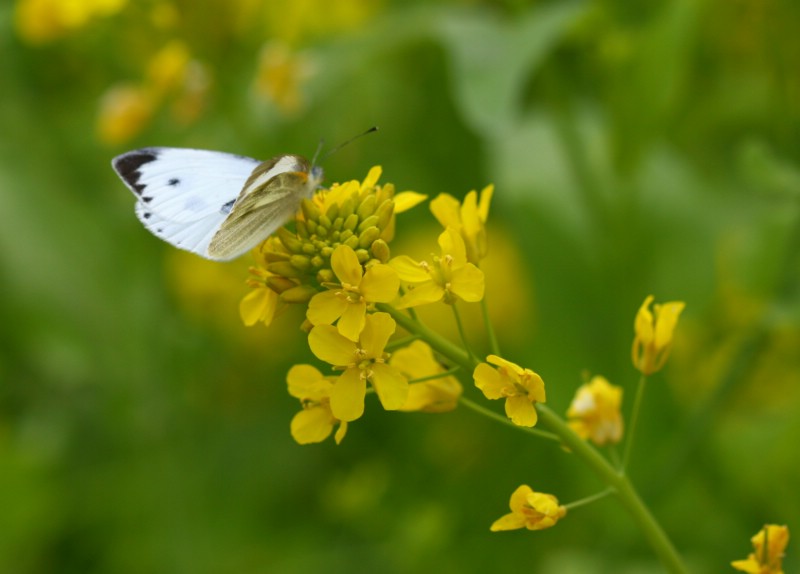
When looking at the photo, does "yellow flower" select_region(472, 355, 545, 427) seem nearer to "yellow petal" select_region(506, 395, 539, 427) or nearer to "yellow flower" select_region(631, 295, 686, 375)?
"yellow petal" select_region(506, 395, 539, 427)

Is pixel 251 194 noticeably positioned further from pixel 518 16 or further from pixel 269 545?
pixel 269 545

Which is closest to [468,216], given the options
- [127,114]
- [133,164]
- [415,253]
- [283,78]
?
[133,164]

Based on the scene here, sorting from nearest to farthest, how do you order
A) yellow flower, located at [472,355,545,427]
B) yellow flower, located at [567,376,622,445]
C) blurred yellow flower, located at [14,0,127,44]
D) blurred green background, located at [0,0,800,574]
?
yellow flower, located at [472,355,545,427] → yellow flower, located at [567,376,622,445] → blurred green background, located at [0,0,800,574] → blurred yellow flower, located at [14,0,127,44]

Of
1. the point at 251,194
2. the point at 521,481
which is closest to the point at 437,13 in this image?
the point at 521,481

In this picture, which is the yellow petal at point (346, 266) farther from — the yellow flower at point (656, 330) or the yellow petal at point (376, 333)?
the yellow flower at point (656, 330)

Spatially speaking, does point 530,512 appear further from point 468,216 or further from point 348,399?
point 468,216

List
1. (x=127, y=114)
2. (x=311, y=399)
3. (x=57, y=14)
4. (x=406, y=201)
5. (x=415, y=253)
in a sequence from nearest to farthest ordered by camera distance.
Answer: (x=311, y=399)
(x=406, y=201)
(x=57, y=14)
(x=127, y=114)
(x=415, y=253)

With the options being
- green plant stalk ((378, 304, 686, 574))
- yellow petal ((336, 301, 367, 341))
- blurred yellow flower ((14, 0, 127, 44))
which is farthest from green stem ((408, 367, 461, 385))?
blurred yellow flower ((14, 0, 127, 44))
